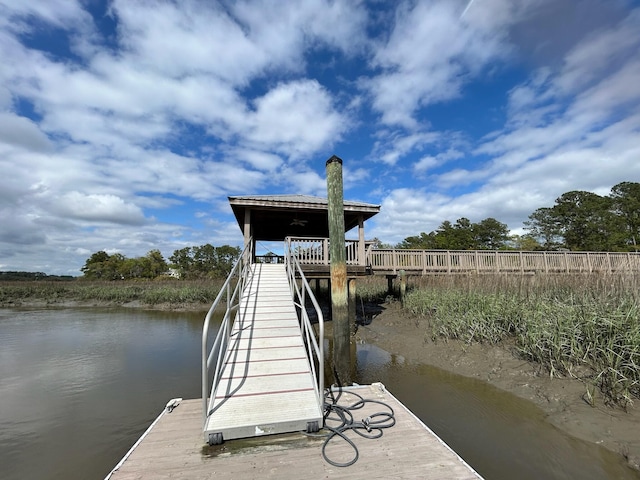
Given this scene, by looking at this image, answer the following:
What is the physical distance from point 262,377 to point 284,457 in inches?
58.2

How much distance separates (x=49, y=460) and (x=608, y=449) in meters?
7.62

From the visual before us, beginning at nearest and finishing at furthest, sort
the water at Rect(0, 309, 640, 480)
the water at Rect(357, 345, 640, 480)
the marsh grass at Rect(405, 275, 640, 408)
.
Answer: the water at Rect(357, 345, 640, 480) → the water at Rect(0, 309, 640, 480) → the marsh grass at Rect(405, 275, 640, 408)

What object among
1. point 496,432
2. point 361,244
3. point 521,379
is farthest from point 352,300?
point 496,432

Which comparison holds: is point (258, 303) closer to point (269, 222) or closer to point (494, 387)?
point (494, 387)

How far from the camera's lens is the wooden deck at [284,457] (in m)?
2.54

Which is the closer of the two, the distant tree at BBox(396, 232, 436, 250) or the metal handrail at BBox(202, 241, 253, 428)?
the metal handrail at BBox(202, 241, 253, 428)

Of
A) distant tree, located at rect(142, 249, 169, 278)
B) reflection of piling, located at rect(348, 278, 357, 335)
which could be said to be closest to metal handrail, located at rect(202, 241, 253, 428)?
reflection of piling, located at rect(348, 278, 357, 335)

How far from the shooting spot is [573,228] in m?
34.7

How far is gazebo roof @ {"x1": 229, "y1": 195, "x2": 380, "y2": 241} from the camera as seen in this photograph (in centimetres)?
1048

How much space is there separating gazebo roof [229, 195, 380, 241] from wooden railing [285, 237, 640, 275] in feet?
4.07

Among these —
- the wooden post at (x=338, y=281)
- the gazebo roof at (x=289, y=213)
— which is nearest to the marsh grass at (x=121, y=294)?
the gazebo roof at (x=289, y=213)

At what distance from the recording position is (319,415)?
3.35 meters

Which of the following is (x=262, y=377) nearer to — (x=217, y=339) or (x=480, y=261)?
(x=217, y=339)

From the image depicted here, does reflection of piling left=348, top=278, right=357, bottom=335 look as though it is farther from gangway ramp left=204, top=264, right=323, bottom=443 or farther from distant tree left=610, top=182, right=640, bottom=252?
distant tree left=610, top=182, right=640, bottom=252
